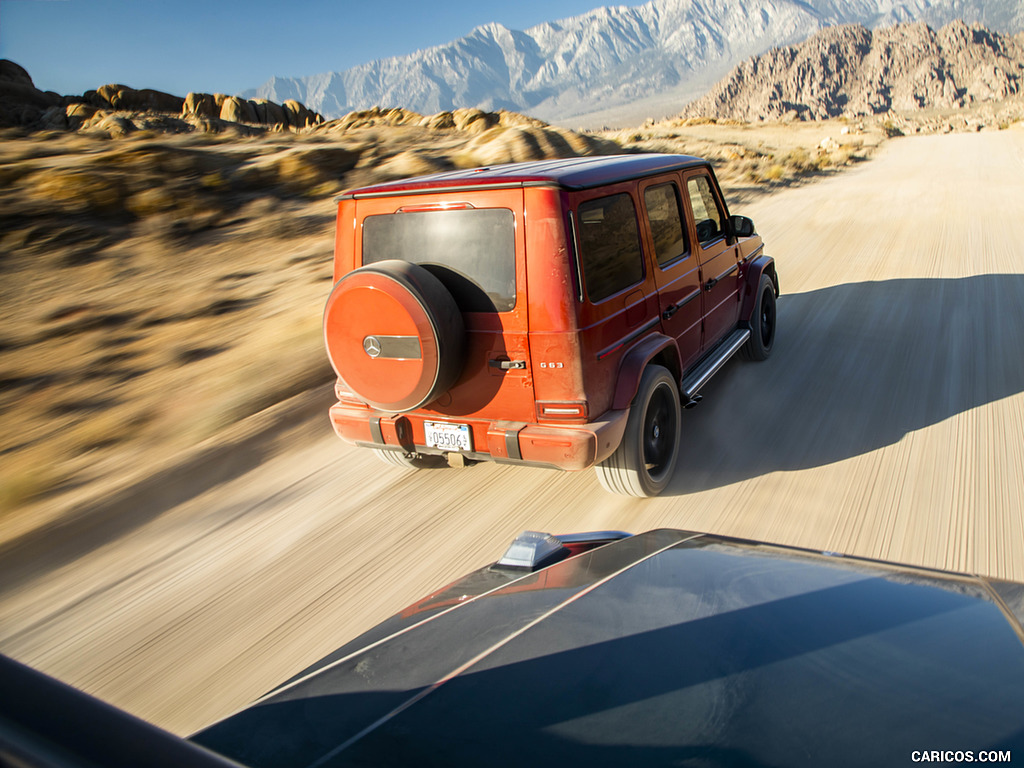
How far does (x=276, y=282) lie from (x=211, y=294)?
797mm

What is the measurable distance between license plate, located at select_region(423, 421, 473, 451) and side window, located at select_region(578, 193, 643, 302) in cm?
98

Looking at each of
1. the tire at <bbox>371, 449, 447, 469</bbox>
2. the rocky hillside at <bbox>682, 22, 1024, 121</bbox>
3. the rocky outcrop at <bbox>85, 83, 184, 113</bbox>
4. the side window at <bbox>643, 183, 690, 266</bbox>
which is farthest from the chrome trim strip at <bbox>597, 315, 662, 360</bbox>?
the rocky hillside at <bbox>682, 22, 1024, 121</bbox>

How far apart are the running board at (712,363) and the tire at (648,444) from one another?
209mm

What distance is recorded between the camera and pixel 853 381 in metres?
5.27

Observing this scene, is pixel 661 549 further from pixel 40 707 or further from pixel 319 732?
pixel 40 707

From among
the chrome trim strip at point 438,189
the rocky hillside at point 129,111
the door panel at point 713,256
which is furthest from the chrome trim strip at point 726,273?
the rocky hillside at point 129,111

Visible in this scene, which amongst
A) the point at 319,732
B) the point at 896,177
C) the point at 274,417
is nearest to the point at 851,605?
the point at 319,732

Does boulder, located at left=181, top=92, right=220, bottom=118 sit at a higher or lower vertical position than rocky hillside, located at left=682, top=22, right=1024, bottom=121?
lower

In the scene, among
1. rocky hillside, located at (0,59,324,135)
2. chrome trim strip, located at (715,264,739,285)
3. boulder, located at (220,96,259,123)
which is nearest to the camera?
chrome trim strip, located at (715,264,739,285)

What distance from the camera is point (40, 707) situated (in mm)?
693

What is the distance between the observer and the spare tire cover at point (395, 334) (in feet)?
Answer: 10.5

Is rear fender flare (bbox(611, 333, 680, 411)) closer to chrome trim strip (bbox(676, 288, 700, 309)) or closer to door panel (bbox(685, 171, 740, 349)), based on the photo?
chrome trim strip (bbox(676, 288, 700, 309))

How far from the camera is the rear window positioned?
326 cm

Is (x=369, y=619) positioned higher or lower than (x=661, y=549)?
lower
